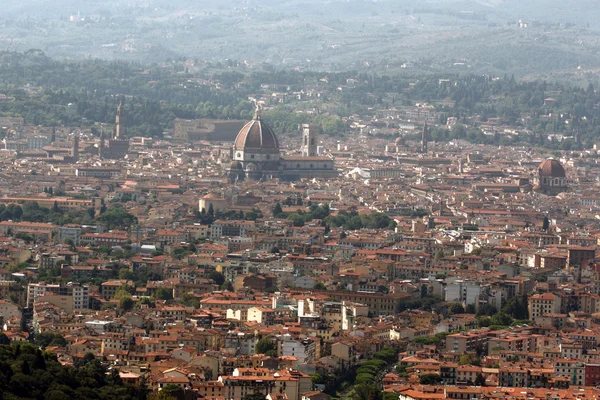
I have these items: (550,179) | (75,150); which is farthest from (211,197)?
(75,150)

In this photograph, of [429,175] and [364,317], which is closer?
[364,317]

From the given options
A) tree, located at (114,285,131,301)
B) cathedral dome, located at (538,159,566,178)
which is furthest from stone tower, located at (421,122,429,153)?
tree, located at (114,285,131,301)

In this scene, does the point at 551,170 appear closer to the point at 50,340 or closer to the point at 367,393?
the point at 50,340

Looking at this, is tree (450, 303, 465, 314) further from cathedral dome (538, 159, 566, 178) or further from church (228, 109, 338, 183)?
cathedral dome (538, 159, 566, 178)

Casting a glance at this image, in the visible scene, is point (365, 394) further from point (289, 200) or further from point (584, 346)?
point (289, 200)

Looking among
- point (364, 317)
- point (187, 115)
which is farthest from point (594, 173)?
point (364, 317)

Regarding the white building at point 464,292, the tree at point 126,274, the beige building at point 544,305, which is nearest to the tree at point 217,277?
the tree at point 126,274

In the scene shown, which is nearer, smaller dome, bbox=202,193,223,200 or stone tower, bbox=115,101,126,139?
smaller dome, bbox=202,193,223,200

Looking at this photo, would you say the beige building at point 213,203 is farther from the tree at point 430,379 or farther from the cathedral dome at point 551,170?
the tree at point 430,379
